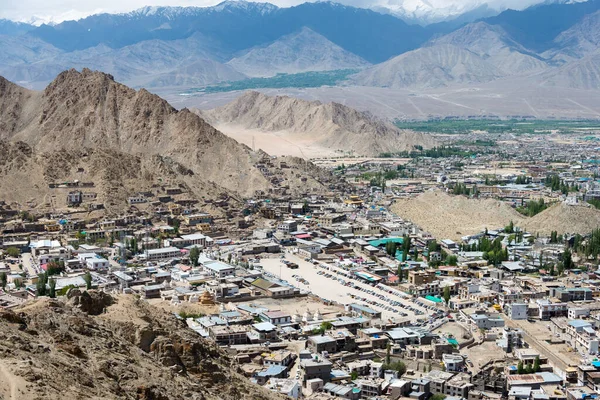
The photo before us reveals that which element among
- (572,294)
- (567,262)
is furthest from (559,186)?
(572,294)

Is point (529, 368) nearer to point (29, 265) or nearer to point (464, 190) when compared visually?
point (29, 265)

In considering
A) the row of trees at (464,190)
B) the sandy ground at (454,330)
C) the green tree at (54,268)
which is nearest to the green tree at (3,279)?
the green tree at (54,268)

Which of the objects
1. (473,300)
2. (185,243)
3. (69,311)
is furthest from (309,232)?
(69,311)

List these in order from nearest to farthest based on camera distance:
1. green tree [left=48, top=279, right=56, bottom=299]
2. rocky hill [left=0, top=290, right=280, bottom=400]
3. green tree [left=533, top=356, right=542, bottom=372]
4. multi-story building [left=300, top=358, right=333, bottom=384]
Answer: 1. rocky hill [left=0, top=290, right=280, bottom=400]
2. multi-story building [left=300, top=358, right=333, bottom=384]
3. green tree [left=533, top=356, right=542, bottom=372]
4. green tree [left=48, top=279, right=56, bottom=299]

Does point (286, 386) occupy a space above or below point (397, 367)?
above

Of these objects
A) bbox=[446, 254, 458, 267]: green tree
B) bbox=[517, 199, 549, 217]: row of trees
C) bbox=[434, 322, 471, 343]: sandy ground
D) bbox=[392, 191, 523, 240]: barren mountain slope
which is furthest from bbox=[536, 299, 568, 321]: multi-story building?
bbox=[517, 199, 549, 217]: row of trees

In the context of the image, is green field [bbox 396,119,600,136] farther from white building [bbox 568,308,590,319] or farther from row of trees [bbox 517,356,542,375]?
row of trees [bbox 517,356,542,375]
